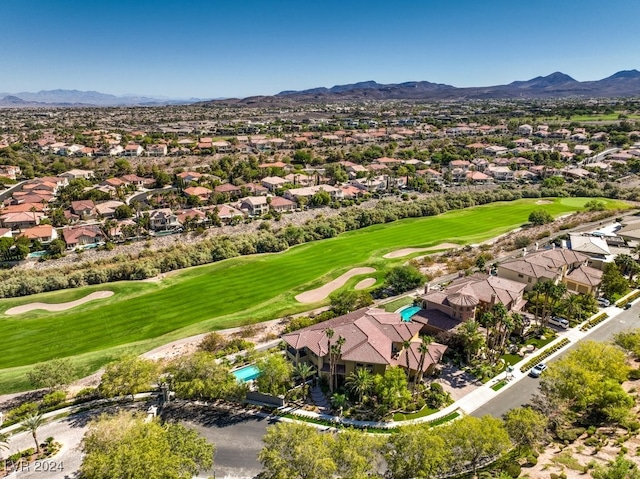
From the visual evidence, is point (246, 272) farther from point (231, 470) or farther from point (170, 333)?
point (231, 470)

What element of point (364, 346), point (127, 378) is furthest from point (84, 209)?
point (364, 346)

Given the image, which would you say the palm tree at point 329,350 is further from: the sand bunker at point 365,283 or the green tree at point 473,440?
the sand bunker at point 365,283

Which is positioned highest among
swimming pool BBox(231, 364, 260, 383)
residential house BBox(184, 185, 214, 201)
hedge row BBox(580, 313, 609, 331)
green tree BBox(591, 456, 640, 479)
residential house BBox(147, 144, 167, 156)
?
residential house BBox(147, 144, 167, 156)

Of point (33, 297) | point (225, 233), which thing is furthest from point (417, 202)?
point (33, 297)

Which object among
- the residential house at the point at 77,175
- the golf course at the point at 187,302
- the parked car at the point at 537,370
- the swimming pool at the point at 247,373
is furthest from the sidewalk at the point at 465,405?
the residential house at the point at 77,175

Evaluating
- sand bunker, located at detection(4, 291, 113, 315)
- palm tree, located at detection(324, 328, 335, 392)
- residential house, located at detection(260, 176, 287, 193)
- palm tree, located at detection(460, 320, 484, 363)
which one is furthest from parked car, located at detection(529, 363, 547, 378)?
residential house, located at detection(260, 176, 287, 193)

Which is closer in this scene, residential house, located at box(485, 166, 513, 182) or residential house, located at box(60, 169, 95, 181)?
residential house, located at box(60, 169, 95, 181)

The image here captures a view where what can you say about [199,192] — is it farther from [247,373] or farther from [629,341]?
[629,341]

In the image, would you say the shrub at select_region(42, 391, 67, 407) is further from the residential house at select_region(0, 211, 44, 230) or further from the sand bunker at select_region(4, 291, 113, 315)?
the residential house at select_region(0, 211, 44, 230)
